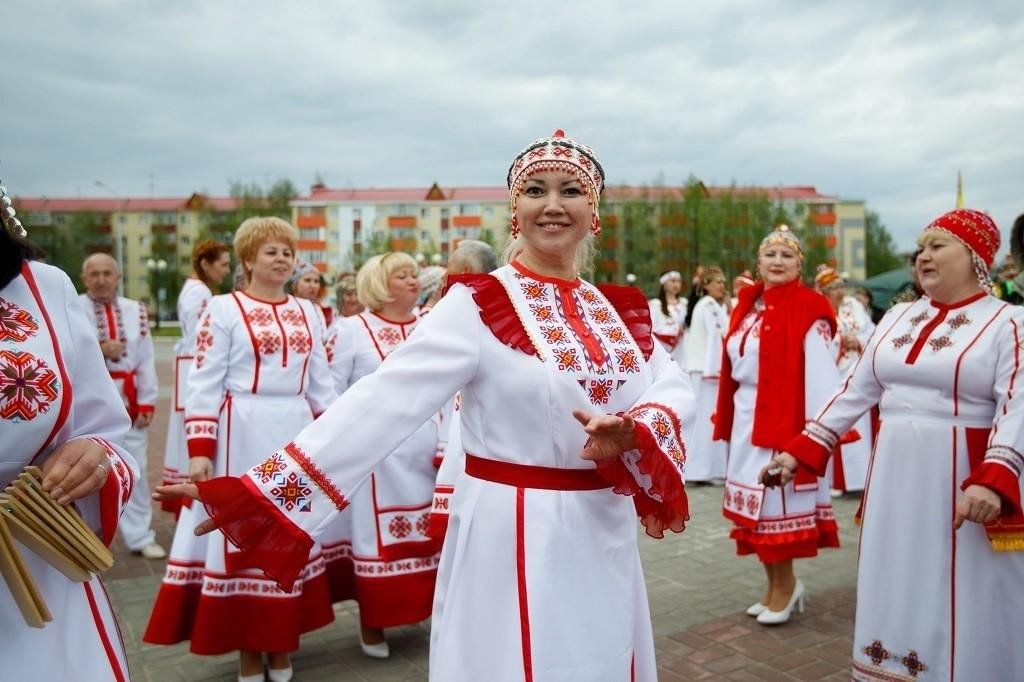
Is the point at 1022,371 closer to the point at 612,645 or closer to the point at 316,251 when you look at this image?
the point at 612,645

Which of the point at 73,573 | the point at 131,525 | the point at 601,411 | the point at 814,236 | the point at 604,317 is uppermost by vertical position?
the point at 814,236

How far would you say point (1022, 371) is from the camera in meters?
3.27

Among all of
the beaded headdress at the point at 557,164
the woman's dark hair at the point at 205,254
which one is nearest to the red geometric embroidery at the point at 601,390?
the beaded headdress at the point at 557,164

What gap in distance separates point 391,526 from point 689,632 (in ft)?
6.03

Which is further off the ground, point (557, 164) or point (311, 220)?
point (311, 220)

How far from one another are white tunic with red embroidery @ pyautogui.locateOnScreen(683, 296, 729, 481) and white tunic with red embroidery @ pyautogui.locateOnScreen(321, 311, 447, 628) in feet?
15.8

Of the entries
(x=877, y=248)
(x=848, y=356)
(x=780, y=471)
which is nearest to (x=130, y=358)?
(x=780, y=471)

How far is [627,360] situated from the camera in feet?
8.37

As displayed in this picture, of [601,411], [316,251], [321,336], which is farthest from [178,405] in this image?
[316,251]

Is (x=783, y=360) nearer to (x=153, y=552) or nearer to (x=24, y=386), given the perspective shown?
(x=24, y=386)

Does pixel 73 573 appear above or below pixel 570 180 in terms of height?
below

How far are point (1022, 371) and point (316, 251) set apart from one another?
269ft

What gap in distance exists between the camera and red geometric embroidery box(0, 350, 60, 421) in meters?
1.82

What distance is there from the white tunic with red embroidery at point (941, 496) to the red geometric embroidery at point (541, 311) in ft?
6.31
